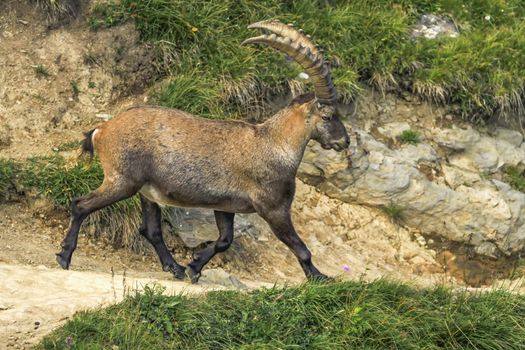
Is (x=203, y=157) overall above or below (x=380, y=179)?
above

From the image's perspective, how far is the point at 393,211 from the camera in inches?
462

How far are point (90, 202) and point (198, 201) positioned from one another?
39.9 inches

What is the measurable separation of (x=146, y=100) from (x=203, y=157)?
2.64 meters

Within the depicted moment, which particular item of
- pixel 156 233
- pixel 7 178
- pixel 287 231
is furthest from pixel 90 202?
pixel 287 231

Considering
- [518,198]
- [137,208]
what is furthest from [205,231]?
[518,198]

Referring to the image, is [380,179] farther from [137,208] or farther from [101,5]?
[101,5]

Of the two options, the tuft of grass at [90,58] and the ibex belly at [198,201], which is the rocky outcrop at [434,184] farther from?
the tuft of grass at [90,58]

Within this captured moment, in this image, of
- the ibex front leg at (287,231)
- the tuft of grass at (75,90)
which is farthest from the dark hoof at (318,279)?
the tuft of grass at (75,90)

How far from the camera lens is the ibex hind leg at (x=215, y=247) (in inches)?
364

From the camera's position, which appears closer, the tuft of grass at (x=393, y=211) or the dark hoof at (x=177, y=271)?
the dark hoof at (x=177, y=271)

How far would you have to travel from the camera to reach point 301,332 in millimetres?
7344

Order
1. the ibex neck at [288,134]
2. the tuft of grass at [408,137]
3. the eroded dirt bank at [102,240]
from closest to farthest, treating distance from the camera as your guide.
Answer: the ibex neck at [288,134] < the eroded dirt bank at [102,240] < the tuft of grass at [408,137]

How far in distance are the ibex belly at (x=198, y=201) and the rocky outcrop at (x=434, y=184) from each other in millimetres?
2624

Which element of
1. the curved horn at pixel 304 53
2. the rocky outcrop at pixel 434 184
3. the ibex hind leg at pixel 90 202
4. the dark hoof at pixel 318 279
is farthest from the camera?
the rocky outcrop at pixel 434 184
